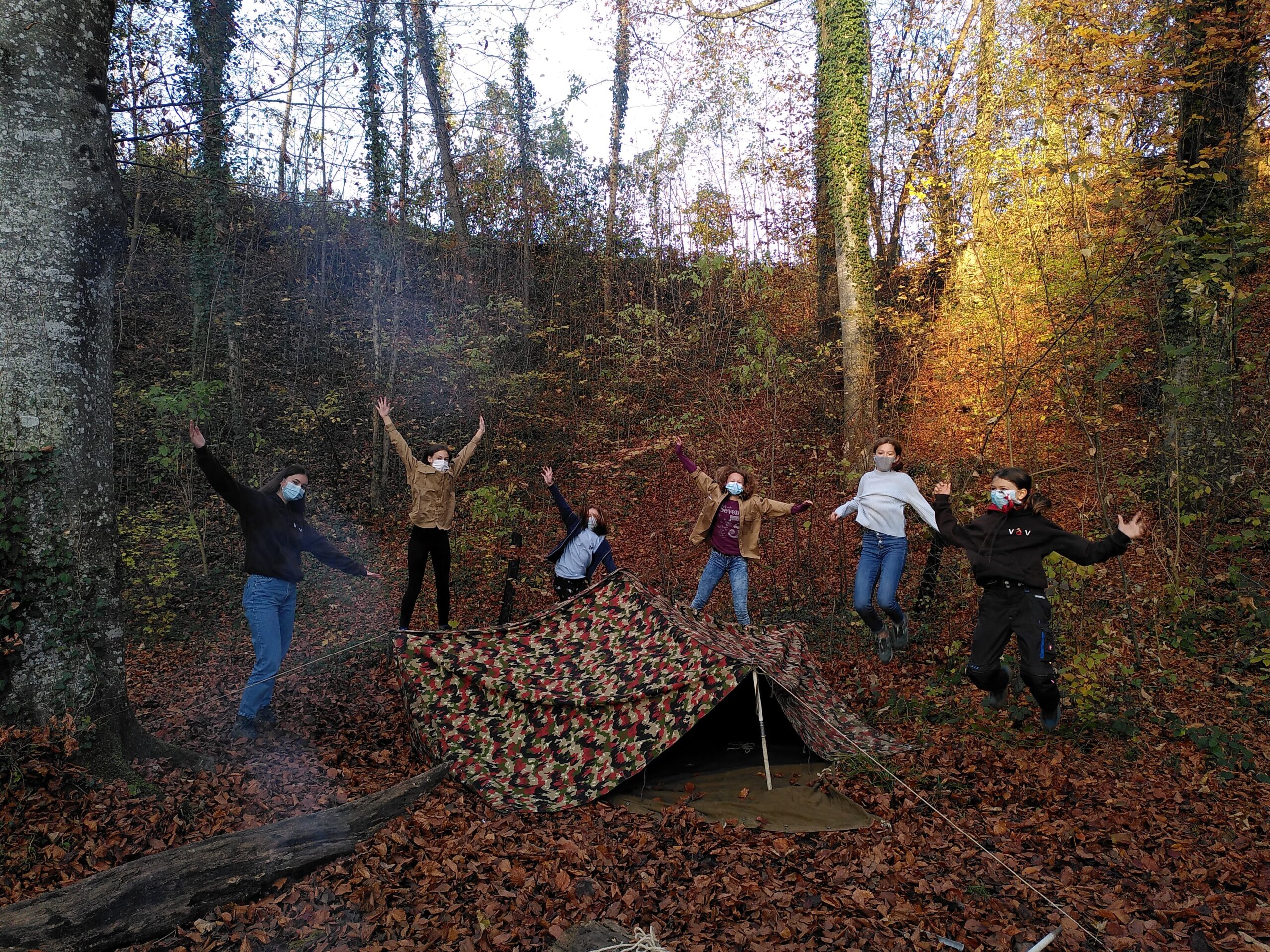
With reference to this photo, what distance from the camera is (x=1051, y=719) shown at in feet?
19.4

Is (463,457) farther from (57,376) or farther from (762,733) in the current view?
(762,733)

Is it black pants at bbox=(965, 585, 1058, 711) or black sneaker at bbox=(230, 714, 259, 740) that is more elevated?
black pants at bbox=(965, 585, 1058, 711)

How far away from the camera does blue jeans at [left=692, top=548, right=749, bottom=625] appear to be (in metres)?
8.00

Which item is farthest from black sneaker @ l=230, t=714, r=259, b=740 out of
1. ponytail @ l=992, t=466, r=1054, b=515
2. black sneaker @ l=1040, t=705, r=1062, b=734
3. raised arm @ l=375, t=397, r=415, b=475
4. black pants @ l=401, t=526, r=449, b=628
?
black sneaker @ l=1040, t=705, r=1062, b=734

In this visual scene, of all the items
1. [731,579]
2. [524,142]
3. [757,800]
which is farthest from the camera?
[524,142]

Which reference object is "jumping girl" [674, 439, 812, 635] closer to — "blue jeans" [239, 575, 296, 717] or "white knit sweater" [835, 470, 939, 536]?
"white knit sweater" [835, 470, 939, 536]

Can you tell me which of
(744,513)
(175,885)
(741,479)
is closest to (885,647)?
(744,513)

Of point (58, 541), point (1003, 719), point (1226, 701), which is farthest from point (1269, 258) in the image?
point (58, 541)

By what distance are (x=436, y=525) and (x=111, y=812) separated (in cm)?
377

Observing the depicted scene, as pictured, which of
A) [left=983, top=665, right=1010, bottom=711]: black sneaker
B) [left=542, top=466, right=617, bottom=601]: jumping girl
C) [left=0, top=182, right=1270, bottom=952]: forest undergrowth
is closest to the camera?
[left=0, top=182, right=1270, bottom=952]: forest undergrowth

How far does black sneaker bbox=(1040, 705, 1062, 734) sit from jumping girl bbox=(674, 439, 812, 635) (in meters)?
2.88

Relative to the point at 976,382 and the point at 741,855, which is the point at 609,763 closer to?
the point at 741,855

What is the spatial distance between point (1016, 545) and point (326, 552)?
18.1ft

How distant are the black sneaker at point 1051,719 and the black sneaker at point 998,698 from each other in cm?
31
